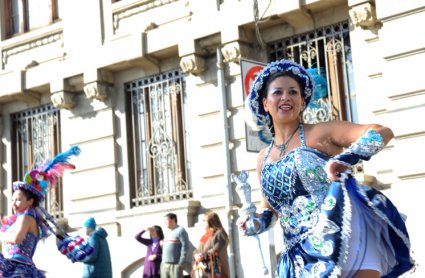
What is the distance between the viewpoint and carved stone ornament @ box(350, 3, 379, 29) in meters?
11.2

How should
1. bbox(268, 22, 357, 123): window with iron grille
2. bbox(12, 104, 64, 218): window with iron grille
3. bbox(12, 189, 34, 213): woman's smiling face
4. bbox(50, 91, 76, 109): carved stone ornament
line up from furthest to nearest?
bbox(12, 104, 64, 218): window with iron grille
bbox(50, 91, 76, 109): carved stone ornament
bbox(268, 22, 357, 123): window with iron grille
bbox(12, 189, 34, 213): woman's smiling face

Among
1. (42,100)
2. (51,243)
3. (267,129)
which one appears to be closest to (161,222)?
(51,243)

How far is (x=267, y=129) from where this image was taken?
194 inches

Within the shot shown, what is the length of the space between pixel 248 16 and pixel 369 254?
8993 mm

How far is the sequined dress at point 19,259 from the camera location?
805cm

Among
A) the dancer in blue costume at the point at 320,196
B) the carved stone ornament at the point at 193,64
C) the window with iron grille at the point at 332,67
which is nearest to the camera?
the dancer in blue costume at the point at 320,196

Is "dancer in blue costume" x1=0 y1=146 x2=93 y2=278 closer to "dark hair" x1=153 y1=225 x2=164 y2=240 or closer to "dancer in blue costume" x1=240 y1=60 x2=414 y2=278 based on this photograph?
"dark hair" x1=153 y1=225 x2=164 y2=240

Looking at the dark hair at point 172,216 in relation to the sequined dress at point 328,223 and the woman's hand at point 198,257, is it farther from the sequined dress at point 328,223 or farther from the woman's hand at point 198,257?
the sequined dress at point 328,223

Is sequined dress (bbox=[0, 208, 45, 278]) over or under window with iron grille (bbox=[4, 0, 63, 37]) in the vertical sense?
under

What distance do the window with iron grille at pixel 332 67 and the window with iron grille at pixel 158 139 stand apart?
8.53ft

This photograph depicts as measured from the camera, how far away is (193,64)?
43.1 feet

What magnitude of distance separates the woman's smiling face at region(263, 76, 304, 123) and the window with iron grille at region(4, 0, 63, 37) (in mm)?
12288

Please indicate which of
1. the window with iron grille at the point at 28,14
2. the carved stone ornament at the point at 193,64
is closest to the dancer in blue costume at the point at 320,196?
the carved stone ornament at the point at 193,64

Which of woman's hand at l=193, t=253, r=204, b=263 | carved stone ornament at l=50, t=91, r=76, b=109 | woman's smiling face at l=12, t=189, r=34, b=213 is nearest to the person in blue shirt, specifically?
woman's hand at l=193, t=253, r=204, b=263
